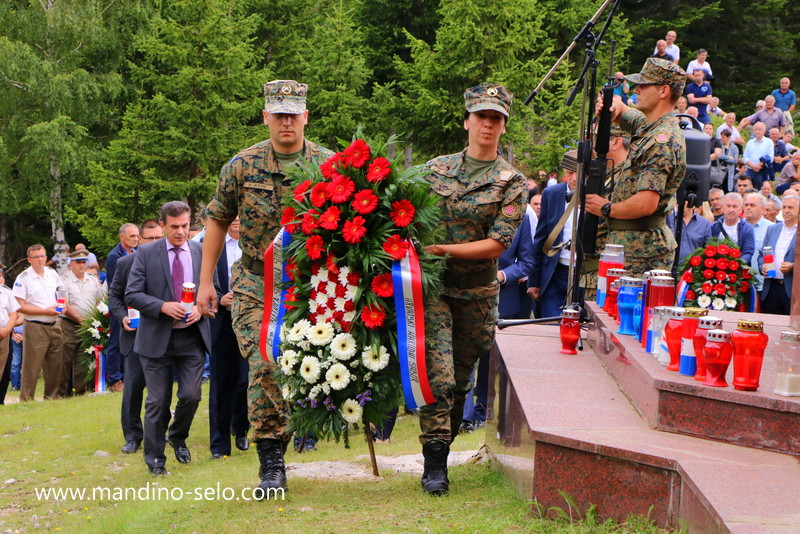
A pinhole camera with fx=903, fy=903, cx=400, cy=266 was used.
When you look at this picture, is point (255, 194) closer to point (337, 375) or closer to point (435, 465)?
point (337, 375)

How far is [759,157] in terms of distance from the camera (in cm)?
1911

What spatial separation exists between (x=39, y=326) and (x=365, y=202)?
10667mm

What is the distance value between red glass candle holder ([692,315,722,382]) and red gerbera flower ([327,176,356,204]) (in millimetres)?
2009

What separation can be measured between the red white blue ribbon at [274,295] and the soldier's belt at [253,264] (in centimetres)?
37

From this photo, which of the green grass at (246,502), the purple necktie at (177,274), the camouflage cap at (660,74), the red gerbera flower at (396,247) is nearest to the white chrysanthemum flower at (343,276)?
the red gerbera flower at (396,247)

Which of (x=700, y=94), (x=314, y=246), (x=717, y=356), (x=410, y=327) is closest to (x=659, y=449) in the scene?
(x=717, y=356)

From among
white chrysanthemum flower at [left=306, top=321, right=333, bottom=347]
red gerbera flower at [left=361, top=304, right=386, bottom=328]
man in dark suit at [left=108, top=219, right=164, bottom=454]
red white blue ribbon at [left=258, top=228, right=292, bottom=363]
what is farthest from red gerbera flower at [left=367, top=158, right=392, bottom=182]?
man in dark suit at [left=108, top=219, right=164, bottom=454]

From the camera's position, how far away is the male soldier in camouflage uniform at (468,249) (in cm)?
527

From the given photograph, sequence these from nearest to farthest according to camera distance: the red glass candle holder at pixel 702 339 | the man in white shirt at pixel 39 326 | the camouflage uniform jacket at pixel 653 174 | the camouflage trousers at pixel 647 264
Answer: the red glass candle holder at pixel 702 339, the camouflage uniform jacket at pixel 653 174, the camouflage trousers at pixel 647 264, the man in white shirt at pixel 39 326

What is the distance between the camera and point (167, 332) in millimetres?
7777

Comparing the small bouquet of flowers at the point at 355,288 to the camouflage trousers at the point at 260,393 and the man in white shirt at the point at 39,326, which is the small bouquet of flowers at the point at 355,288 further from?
the man in white shirt at the point at 39,326

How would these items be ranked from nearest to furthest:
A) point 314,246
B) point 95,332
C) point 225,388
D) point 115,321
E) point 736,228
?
point 314,246 → point 225,388 → point 736,228 → point 115,321 → point 95,332

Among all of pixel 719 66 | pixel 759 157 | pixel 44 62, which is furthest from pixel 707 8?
pixel 44 62

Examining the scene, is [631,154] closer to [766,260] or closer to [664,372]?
[664,372]
